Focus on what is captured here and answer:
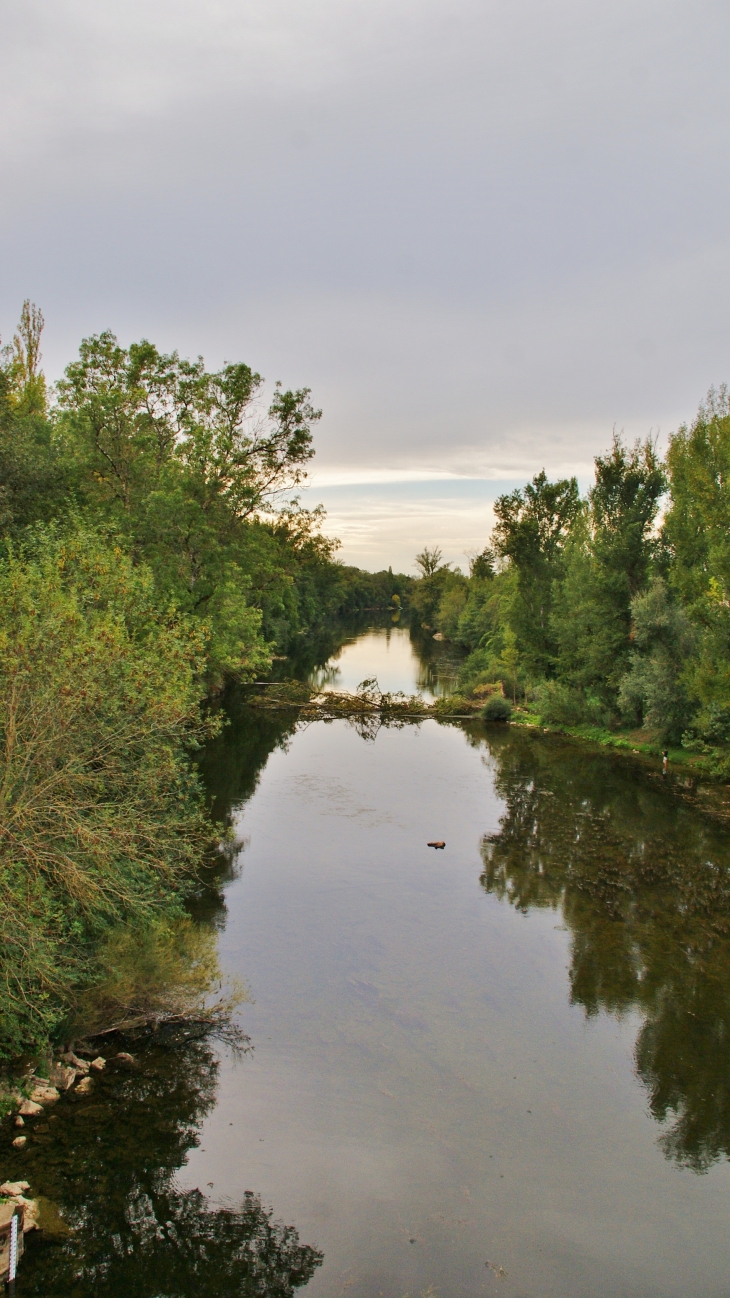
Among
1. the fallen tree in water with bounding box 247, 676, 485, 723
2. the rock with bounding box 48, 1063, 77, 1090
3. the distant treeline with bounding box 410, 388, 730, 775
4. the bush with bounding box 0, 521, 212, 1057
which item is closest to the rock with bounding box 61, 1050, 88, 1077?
the rock with bounding box 48, 1063, 77, 1090

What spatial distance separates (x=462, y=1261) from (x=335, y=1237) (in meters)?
1.45

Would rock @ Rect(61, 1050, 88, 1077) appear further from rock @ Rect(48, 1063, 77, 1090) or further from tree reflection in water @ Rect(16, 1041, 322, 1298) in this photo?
tree reflection in water @ Rect(16, 1041, 322, 1298)

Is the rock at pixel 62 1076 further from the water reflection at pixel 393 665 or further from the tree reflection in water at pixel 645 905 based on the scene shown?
the water reflection at pixel 393 665

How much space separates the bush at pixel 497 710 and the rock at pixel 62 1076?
34.4m

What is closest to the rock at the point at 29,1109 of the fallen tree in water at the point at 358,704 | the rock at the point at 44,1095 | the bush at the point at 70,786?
the rock at the point at 44,1095

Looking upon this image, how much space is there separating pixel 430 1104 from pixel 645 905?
8981 millimetres

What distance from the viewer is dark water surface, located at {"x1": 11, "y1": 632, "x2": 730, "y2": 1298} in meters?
8.66

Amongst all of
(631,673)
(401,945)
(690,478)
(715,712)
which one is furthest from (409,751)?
(401,945)

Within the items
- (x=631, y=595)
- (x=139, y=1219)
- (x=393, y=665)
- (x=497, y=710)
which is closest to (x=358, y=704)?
(x=497, y=710)

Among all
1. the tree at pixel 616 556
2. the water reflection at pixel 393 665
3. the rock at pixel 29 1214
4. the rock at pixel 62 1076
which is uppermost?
the tree at pixel 616 556

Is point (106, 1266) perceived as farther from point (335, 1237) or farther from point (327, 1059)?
point (327, 1059)

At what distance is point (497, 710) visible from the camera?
4359 cm

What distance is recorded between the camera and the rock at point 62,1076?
10836mm

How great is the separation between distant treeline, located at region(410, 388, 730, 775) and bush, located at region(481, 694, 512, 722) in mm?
1932
